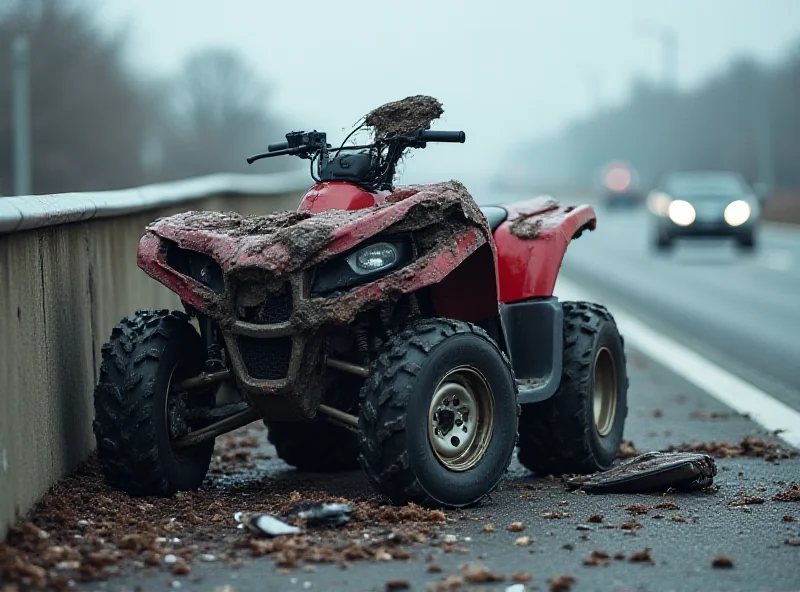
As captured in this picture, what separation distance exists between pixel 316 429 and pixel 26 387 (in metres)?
2.24

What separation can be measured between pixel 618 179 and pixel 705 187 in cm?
3640

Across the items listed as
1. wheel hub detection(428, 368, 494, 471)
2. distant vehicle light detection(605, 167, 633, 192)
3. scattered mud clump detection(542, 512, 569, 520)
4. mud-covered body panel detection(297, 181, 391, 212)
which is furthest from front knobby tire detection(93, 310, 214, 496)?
distant vehicle light detection(605, 167, 633, 192)

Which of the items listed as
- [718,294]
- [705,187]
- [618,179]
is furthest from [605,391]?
[618,179]

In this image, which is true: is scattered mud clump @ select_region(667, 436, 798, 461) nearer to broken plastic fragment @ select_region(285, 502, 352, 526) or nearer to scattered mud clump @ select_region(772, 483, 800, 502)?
scattered mud clump @ select_region(772, 483, 800, 502)

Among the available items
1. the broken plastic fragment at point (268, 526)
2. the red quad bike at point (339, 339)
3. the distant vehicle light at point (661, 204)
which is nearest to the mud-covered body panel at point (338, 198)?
the red quad bike at point (339, 339)

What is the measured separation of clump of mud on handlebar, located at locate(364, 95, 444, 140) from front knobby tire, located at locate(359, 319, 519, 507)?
45.6 inches

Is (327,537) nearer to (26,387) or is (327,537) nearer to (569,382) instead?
(26,387)

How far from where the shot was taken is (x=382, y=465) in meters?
6.13

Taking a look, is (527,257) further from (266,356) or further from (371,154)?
(266,356)

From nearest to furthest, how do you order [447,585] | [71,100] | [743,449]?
[447,585]
[743,449]
[71,100]

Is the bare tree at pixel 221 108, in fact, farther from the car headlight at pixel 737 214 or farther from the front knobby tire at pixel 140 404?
the front knobby tire at pixel 140 404

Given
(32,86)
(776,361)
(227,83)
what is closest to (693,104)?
(227,83)

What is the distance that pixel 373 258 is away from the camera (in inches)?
246

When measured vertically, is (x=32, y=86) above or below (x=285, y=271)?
above
